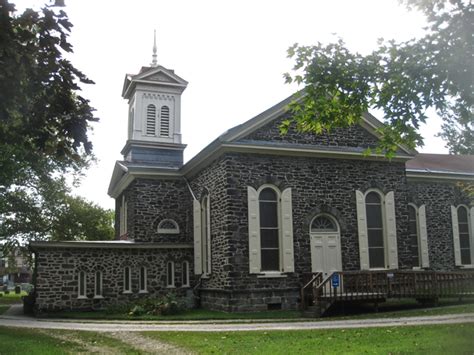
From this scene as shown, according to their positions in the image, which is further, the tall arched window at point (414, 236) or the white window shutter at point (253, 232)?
the tall arched window at point (414, 236)

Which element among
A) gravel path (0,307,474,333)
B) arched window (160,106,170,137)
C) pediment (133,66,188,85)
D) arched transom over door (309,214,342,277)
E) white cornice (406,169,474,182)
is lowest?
gravel path (0,307,474,333)

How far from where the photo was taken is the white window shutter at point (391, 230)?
21.5 meters

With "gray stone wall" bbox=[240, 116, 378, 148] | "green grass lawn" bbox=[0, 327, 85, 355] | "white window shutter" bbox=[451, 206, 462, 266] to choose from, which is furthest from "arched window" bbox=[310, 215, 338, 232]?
"green grass lawn" bbox=[0, 327, 85, 355]

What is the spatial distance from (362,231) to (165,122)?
12309 mm

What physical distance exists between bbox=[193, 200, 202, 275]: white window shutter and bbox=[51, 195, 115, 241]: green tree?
17.1 metres

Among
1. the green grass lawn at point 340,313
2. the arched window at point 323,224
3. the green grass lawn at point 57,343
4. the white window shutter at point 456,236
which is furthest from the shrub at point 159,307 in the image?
the white window shutter at point 456,236

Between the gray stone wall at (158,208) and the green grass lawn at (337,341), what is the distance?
442 inches

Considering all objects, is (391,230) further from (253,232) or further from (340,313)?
(253,232)

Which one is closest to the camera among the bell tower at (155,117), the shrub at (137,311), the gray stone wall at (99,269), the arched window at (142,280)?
the shrub at (137,311)

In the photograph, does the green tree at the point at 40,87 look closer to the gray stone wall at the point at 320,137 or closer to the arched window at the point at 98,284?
the gray stone wall at the point at 320,137

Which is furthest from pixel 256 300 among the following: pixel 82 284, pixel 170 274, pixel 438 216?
pixel 438 216

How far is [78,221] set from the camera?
3825 cm

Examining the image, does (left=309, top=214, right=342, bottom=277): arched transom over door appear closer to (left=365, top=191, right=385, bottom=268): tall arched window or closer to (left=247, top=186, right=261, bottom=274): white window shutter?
(left=365, top=191, right=385, bottom=268): tall arched window

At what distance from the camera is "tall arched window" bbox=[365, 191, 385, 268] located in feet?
70.8
